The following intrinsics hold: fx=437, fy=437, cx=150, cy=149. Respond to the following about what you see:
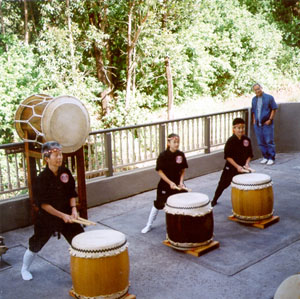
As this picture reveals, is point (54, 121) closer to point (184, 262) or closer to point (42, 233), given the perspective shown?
point (42, 233)

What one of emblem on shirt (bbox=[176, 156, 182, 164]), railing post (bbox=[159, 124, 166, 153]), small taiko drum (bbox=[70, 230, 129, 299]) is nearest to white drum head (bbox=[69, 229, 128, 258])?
small taiko drum (bbox=[70, 230, 129, 299])

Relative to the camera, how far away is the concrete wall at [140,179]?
A: 6344 mm

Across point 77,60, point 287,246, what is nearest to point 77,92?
point 77,60

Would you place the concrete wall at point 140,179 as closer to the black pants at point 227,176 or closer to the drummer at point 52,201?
the black pants at point 227,176

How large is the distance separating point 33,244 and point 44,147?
102cm

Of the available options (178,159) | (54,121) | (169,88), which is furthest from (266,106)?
(169,88)

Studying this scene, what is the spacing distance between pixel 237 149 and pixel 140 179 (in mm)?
2168

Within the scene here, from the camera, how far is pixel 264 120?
977cm

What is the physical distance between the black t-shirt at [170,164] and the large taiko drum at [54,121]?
115 centimetres

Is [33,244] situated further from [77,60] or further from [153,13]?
[153,13]

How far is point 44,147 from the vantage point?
446cm

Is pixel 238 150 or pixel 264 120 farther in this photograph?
pixel 264 120

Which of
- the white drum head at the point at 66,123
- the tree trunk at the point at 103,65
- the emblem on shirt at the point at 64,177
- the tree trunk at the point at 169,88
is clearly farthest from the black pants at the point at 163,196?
the tree trunk at the point at 169,88

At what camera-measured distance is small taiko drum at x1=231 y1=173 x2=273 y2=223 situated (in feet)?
A: 19.3
